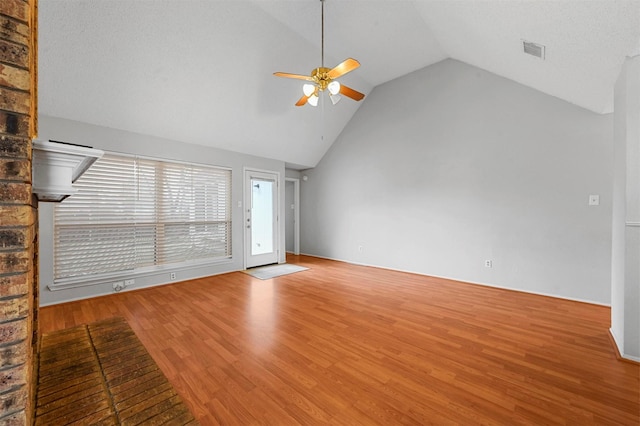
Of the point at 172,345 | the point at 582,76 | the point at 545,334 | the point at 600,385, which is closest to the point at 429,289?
the point at 545,334

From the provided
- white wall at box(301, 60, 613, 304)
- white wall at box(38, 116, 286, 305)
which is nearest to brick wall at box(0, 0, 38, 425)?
white wall at box(38, 116, 286, 305)

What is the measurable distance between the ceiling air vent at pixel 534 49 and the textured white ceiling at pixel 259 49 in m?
0.08

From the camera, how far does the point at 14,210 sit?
0.94 metres

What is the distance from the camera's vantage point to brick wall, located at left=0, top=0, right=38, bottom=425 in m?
0.91

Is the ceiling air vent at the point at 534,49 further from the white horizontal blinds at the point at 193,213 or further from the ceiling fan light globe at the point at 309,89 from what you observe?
the white horizontal blinds at the point at 193,213

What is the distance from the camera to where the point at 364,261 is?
18.3 feet

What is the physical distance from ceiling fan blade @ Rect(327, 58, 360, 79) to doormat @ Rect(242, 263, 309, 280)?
3379 mm

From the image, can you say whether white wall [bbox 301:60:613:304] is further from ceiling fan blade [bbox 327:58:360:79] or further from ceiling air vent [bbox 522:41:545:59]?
ceiling fan blade [bbox 327:58:360:79]

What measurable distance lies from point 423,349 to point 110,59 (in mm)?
4467

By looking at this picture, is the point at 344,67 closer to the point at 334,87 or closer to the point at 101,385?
the point at 334,87

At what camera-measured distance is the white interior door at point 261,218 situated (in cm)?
523

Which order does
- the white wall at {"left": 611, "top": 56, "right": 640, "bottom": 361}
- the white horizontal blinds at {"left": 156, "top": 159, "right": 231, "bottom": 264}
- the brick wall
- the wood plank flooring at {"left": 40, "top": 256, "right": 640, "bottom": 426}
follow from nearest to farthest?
the brick wall < the wood plank flooring at {"left": 40, "top": 256, "right": 640, "bottom": 426} < the white wall at {"left": 611, "top": 56, "right": 640, "bottom": 361} < the white horizontal blinds at {"left": 156, "top": 159, "right": 231, "bottom": 264}

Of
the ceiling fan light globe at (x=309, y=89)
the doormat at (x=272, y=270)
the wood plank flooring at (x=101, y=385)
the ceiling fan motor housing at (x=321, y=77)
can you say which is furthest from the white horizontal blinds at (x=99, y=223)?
the ceiling fan motor housing at (x=321, y=77)

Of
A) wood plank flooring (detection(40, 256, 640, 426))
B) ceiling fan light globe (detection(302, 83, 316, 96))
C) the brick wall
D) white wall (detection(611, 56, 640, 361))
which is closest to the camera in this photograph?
the brick wall
